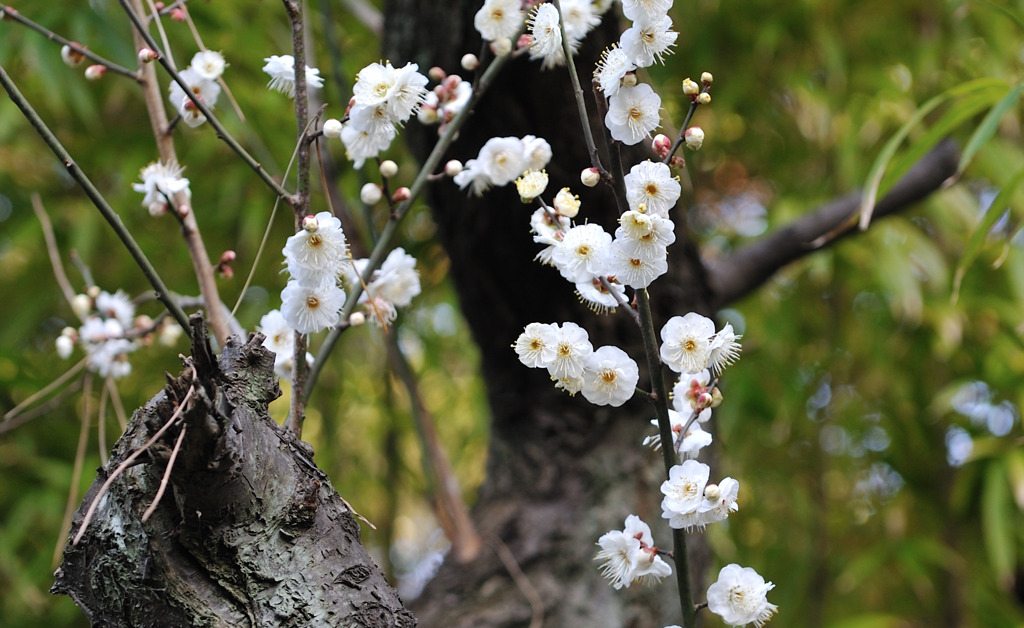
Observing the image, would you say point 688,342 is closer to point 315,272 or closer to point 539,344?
point 539,344

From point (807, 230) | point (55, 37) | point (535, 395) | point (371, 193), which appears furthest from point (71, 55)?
point (807, 230)

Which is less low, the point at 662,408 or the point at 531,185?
the point at 531,185

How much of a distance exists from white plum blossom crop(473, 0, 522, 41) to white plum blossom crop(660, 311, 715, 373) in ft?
0.97

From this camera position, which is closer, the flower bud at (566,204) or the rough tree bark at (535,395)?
the flower bud at (566,204)

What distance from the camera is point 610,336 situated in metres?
1.12

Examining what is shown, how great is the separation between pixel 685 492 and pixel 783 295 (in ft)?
4.66

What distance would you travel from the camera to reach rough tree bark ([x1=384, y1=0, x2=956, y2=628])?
3.44 ft

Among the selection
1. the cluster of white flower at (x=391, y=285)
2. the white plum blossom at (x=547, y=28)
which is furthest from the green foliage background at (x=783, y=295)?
the white plum blossom at (x=547, y=28)

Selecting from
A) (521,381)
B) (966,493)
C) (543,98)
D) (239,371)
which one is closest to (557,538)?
(521,381)

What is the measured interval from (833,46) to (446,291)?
0.95m

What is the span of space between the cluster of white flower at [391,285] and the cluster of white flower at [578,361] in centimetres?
19

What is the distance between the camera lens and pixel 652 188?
483mm

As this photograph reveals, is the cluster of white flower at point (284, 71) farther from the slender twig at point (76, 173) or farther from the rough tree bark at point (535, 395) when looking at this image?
the rough tree bark at point (535, 395)

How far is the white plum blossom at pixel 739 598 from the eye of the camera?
509mm
